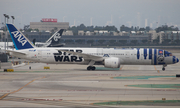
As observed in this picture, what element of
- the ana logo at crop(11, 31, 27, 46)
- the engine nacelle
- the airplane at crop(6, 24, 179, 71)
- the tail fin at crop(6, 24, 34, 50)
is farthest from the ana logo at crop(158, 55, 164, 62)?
the ana logo at crop(11, 31, 27, 46)

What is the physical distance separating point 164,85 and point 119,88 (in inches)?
223

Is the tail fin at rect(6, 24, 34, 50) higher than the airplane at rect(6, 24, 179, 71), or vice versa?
the tail fin at rect(6, 24, 34, 50)

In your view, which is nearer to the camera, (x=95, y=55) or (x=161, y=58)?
(x=161, y=58)

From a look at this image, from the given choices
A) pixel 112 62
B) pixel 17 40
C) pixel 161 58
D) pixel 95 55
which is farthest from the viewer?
pixel 17 40

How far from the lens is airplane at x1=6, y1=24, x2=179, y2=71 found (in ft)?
155

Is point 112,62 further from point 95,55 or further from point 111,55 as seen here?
point 95,55

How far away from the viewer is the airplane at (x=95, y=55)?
47.4 metres

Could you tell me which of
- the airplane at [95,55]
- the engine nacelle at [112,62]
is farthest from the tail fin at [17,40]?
the engine nacelle at [112,62]

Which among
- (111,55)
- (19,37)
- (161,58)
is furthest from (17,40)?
(161,58)

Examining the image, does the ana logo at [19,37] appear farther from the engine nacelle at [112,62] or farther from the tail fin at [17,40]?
the engine nacelle at [112,62]

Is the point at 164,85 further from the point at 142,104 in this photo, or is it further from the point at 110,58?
the point at 110,58

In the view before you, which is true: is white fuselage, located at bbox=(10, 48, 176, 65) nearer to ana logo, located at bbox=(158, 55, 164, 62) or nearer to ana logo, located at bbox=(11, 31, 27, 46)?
ana logo, located at bbox=(158, 55, 164, 62)

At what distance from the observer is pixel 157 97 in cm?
2428

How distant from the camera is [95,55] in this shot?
158 feet
